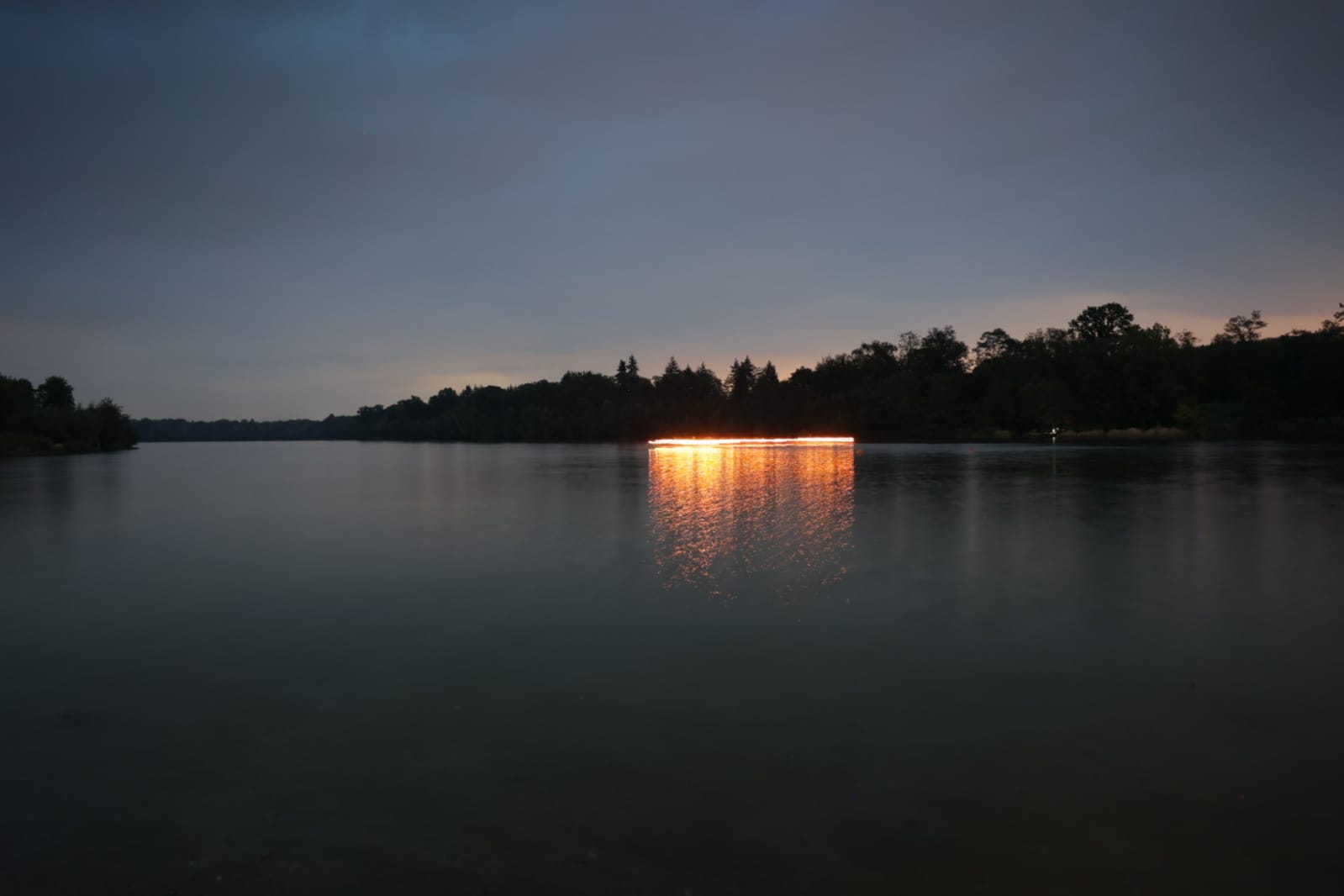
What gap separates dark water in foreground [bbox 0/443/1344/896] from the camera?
448 centimetres

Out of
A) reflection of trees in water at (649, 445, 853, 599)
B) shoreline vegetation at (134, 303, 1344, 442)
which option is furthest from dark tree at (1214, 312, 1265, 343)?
reflection of trees in water at (649, 445, 853, 599)

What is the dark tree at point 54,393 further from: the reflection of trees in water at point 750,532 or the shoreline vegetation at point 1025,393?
the reflection of trees in water at point 750,532

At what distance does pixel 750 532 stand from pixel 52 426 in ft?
355

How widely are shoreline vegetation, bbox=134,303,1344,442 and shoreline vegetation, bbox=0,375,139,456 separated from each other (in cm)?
9225

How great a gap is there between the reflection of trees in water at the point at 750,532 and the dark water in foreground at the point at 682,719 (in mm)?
188

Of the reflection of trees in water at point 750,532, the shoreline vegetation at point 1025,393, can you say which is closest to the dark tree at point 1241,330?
the shoreline vegetation at point 1025,393

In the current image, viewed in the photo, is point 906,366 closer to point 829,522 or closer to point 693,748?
point 829,522

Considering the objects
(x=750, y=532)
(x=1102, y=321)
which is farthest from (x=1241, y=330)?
(x=750, y=532)

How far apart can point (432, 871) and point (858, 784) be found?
9.28 ft

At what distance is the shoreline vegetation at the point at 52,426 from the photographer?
85.9 metres

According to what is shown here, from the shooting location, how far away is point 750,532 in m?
18.4

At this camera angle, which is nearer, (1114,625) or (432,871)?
(432,871)

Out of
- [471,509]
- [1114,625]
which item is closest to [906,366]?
[471,509]

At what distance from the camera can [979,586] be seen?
12.0 m
